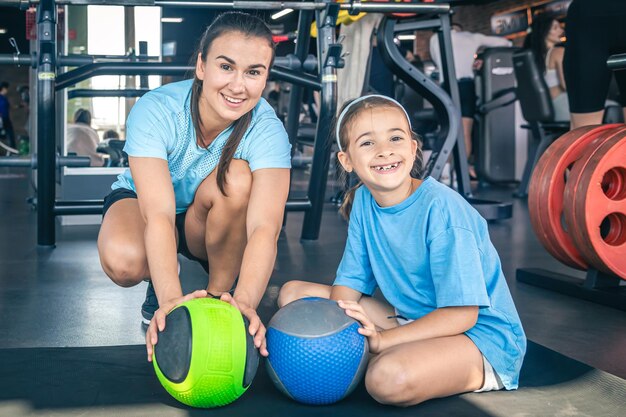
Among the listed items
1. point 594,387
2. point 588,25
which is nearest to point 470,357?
point 594,387

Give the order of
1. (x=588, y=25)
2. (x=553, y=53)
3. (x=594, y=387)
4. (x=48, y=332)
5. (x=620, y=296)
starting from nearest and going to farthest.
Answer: (x=594, y=387) → (x=48, y=332) → (x=620, y=296) → (x=588, y=25) → (x=553, y=53)

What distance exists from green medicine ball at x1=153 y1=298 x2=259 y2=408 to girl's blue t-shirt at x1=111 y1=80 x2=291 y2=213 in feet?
1.64

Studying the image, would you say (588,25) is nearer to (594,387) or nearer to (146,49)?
(594,387)

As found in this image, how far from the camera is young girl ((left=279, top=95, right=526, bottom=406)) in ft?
4.57

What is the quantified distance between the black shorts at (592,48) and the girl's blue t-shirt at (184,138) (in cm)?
123

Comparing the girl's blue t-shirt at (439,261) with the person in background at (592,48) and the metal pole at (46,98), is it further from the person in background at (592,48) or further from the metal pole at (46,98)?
the metal pole at (46,98)

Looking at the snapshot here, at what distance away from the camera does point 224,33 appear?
163cm

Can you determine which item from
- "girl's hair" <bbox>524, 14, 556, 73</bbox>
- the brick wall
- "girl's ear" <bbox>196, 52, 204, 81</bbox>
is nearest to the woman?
"girl's ear" <bbox>196, 52, 204, 81</bbox>

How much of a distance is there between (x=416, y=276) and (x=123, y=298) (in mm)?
1111

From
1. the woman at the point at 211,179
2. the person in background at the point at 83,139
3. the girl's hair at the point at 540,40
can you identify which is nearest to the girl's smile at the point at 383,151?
the woman at the point at 211,179

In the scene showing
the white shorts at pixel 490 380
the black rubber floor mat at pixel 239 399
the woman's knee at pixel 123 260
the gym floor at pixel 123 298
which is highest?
the woman's knee at pixel 123 260

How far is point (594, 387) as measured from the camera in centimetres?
146

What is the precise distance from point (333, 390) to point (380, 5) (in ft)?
6.63

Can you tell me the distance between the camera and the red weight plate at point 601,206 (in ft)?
7.25
